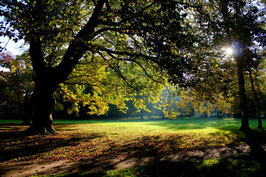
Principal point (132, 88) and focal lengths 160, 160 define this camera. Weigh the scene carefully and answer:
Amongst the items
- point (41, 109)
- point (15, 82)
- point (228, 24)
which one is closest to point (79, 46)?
point (228, 24)

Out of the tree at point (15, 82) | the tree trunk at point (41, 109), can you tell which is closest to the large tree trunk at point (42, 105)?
the tree trunk at point (41, 109)

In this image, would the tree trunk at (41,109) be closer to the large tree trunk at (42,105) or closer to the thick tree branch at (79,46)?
the large tree trunk at (42,105)

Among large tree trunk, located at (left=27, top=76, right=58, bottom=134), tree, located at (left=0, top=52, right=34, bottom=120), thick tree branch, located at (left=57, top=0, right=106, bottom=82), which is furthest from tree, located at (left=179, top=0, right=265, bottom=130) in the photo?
tree, located at (left=0, top=52, right=34, bottom=120)

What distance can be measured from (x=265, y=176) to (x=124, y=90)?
46.6 feet

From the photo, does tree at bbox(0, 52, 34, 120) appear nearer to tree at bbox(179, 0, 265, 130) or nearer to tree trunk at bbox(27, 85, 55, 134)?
tree trunk at bbox(27, 85, 55, 134)

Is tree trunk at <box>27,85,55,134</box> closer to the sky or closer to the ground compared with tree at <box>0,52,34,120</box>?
closer to the ground

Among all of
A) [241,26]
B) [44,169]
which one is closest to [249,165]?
[241,26]

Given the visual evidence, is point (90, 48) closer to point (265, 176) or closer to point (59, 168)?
point (59, 168)

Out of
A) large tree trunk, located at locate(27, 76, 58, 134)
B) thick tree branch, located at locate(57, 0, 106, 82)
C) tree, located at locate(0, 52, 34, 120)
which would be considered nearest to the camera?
thick tree branch, located at locate(57, 0, 106, 82)

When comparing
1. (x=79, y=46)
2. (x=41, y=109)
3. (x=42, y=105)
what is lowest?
(x=41, y=109)

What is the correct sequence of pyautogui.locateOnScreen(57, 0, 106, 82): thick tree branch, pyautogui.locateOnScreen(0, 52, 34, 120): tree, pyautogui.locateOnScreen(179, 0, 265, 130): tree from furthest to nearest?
pyautogui.locateOnScreen(0, 52, 34, 120): tree < pyautogui.locateOnScreen(57, 0, 106, 82): thick tree branch < pyautogui.locateOnScreen(179, 0, 265, 130): tree

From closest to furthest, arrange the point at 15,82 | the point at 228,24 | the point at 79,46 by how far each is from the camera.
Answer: the point at 228,24
the point at 79,46
the point at 15,82

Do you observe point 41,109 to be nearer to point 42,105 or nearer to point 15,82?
point 42,105

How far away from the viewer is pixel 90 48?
9398mm
